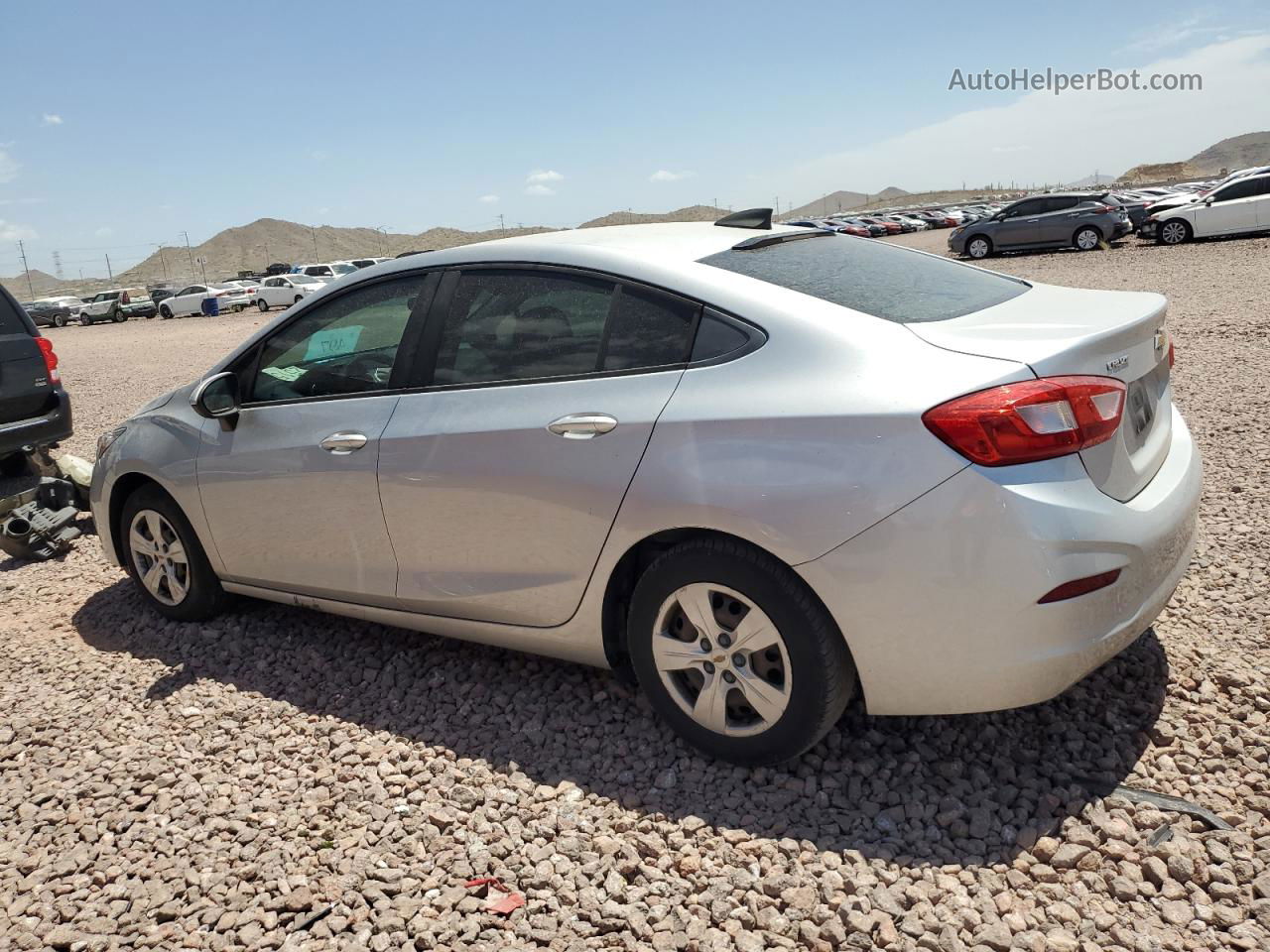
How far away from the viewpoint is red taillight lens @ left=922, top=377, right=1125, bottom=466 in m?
2.47

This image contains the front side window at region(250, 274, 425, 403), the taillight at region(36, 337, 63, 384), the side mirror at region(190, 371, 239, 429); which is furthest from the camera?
the taillight at region(36, 337, 63, 384)

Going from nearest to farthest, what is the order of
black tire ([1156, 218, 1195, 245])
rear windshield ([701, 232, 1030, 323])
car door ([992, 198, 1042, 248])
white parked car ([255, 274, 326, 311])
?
1. rear windshield ([701, 232, 1030, 323])
2. black tire ([1156, 218, 1195, 245])
3. car door ([992, 198, 1042, 248])
4. white parked car ([255, 274, 326, 311])

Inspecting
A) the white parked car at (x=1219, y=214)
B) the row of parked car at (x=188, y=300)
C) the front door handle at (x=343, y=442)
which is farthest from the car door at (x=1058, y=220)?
the front door handle at (x=343, y=442)

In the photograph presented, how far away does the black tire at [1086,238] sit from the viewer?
85.6ft

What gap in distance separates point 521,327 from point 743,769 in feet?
5.40

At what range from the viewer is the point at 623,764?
3.20 metres

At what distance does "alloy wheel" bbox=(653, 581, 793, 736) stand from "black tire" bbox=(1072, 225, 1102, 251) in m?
26.8

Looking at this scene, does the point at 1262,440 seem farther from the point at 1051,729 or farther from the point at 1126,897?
the point at 1126,897

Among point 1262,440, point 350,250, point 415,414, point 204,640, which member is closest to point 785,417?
point 415,414

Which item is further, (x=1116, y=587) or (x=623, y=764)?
(x=623, y=764)

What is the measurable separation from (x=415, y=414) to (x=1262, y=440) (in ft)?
17.4

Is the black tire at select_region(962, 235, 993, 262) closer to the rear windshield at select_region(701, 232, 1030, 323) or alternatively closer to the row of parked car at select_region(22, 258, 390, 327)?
the row of parked car at select_region(22, 258, 390, 327)

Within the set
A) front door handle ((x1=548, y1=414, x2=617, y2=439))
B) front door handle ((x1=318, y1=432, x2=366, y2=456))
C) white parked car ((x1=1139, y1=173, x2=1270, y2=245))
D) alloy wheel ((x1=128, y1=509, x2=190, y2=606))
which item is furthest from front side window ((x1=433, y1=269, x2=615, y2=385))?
white parked car ((x1=1139, y1=173, x2=1270, y2=245))

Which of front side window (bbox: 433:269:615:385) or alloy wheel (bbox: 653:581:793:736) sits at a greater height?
front side window (bbox: 433:269:615:385)
